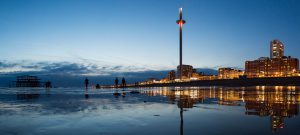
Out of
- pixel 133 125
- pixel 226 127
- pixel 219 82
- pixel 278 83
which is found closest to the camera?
pixel 226 127

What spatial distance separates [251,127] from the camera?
583 cm

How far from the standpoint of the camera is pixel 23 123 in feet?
21.7

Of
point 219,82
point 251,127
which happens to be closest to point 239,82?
point 219,82

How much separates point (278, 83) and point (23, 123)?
280ft

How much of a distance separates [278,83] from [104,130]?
279 feet

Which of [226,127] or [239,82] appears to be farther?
[239,82]

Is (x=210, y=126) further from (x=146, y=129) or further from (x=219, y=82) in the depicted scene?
(x=219, y=82)

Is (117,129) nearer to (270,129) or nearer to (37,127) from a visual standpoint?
(37,127)

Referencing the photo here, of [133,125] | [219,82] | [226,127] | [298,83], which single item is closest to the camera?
[226,127]

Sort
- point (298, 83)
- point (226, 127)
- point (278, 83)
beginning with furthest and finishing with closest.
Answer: point (278, 83) < point (298, 83) < point (226, 127)

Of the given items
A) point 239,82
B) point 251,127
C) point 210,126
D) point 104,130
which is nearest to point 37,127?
point 104,130

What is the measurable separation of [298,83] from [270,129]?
266 feet

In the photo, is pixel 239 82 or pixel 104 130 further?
pixel 239 82

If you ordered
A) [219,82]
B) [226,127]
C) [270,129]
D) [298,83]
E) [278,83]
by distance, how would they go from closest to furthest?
[270,129], [226,127], [298,83], [278,83], [219,82]
